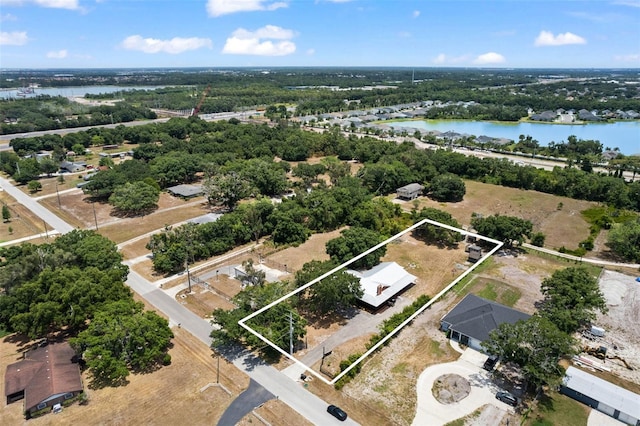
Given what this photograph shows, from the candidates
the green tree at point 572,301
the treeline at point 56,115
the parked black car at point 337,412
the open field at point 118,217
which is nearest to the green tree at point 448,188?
the green tree at point 572,301

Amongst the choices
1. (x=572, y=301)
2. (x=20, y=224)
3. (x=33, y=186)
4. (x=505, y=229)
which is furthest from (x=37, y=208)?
(x=572, y=301)

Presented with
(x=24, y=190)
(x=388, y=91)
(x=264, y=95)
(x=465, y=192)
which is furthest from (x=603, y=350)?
(x=388, y=91)

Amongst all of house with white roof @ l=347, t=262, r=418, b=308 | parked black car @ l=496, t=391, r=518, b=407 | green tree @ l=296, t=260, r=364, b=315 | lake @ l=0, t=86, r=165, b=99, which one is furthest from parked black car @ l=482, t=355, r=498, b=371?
lake @ l=0, t=86, r=165, b=99

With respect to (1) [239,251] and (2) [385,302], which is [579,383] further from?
(1) [239,251]

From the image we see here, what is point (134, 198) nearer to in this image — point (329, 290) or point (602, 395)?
point (329, 290)

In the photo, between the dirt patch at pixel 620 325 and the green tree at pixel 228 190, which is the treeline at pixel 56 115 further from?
the dirt patch at pixel 620 325

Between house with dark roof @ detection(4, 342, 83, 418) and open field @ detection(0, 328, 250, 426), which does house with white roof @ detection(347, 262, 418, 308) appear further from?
house with dark roof @ detection(4, 342, 83, 418)
